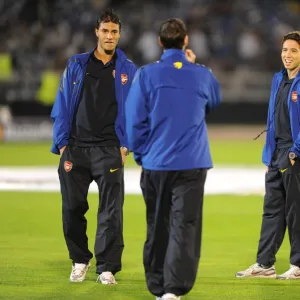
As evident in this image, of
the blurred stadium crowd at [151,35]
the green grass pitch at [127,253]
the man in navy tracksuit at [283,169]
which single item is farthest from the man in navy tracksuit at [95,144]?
the blurred stadium crowd at [151,35]

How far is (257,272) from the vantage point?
772 cm

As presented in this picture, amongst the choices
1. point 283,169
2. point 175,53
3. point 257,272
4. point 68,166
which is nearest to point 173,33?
point 175,53

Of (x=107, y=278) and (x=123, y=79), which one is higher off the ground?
(x=123, y=79)

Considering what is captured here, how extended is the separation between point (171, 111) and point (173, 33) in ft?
1.78

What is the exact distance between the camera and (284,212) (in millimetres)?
7848

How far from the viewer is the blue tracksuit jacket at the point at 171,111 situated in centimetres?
628

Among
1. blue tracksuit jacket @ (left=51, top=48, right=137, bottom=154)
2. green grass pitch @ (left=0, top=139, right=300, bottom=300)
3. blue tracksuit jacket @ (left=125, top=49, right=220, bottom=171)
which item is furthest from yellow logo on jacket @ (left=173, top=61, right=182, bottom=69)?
green grass pitch @ (left=0, top=139, right=300, bottom=300)

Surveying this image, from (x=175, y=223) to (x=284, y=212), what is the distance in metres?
1.84

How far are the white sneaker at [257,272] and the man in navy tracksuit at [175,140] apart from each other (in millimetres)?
1407

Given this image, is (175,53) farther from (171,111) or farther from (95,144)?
(95,144)

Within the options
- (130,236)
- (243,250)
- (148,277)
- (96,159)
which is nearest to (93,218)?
(130,236)

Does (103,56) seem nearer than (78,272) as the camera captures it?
No

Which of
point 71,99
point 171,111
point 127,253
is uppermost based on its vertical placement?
point 171,111

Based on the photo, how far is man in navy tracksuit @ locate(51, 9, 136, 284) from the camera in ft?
24.4
